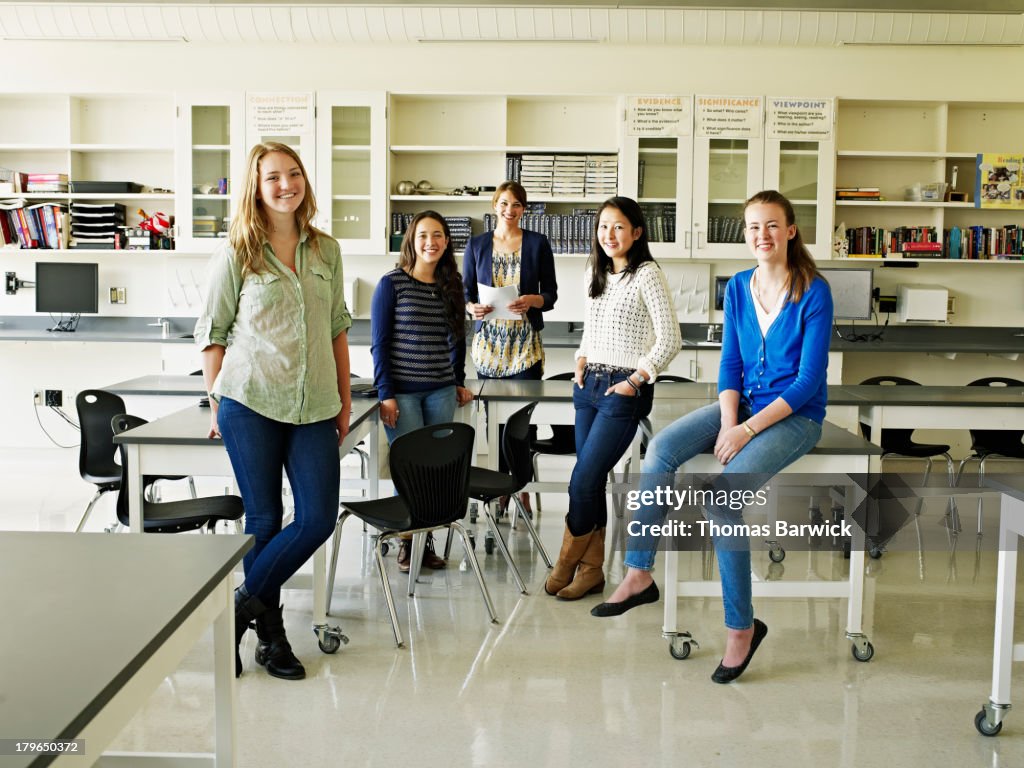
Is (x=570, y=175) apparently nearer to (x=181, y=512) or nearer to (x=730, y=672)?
(x=181, y=512)

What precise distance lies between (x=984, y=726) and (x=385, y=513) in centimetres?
184

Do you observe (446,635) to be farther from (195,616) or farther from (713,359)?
(713,359)

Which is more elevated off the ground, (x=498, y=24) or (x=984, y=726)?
(x=498, y=24)

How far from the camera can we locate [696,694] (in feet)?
9.36

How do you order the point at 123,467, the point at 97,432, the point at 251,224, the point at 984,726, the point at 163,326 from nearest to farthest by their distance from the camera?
the point at 984,726, the point at 251,224, the point at 123,467, the point at 97,432, the point at 163,326

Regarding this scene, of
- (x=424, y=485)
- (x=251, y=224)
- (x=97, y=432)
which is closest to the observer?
(x=251, y=224)

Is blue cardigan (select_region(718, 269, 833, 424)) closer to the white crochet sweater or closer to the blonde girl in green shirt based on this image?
the white crochet sweater

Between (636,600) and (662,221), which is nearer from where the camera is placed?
(636,600)

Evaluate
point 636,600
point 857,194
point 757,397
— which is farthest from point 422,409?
point 857,194

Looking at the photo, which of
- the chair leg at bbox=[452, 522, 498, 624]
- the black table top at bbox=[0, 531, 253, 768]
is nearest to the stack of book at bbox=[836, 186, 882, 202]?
the chair leg at bbox=[452, 522, 498, 624]

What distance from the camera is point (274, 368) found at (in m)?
2.78

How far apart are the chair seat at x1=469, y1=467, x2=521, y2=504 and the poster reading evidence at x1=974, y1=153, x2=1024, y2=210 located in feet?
14.1

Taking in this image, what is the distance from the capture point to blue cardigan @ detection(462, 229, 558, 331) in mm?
4652

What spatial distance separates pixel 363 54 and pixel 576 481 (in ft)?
13.8
